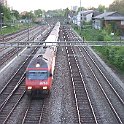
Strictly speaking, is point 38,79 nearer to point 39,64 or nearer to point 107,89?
point 39,64

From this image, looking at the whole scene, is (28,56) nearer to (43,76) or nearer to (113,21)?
(43,76)

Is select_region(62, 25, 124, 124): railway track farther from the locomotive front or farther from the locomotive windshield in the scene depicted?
the locomotive windshield

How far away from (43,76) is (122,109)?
5.74 meters

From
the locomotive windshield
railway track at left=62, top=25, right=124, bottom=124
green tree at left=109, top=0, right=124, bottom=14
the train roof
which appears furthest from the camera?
green tree at left=109, top=0, right=124, bottom=14

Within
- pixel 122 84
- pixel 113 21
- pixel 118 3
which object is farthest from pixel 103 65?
pixel 118 3

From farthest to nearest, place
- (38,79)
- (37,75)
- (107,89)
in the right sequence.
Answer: (107,89) → (37,75) → (38,79)

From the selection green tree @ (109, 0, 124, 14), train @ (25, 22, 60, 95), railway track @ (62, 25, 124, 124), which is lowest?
railway track @ (62, 25, 124, 124)

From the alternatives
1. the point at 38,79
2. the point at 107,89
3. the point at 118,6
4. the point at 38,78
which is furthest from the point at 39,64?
the point at 118,6

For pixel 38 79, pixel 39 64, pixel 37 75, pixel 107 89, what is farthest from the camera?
pixel 107 89

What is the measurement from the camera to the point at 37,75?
24.8m

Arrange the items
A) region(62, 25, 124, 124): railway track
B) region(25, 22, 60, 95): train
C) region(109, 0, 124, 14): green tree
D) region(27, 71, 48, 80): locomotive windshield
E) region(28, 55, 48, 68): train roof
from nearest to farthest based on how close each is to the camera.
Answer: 1. region(62, 25, 124, 124): railway track
2. region(25, 22, 60, 95): train
3. region(27, 71, 48, 80): locomotive windshield
4. region(28, 55, 48, 68): train roof
5. region(109, 0, 124, 14): green tree

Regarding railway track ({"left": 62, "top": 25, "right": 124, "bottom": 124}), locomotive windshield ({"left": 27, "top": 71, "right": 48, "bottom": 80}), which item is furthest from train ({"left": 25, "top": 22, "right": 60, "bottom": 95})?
railway track ({"left": 62, "top": 25, "right": 124, "bottom": 124})

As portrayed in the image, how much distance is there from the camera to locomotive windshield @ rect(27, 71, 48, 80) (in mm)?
24719

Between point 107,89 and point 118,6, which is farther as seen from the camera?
point 118,6
